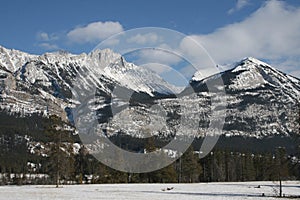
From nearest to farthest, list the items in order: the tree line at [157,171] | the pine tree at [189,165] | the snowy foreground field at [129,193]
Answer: the snowy foreground field at [129,193]
the tree line at [157,171]
the pine tree at [189,165]

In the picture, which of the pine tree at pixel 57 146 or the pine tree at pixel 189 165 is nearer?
the pine tree at pixel 57 146

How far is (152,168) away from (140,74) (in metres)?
57.9

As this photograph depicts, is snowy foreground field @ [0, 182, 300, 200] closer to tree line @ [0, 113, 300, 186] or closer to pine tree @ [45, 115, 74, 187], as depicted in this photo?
tree line @ [0, 113, 300, 186]

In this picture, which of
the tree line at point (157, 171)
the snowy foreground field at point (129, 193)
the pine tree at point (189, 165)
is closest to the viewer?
the snowy foreground field at point (129, 193)

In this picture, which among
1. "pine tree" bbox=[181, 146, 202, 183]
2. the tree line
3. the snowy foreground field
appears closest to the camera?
the snowy foreground field

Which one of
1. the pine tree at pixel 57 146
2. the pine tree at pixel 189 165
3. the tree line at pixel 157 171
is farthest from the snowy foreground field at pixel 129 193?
the pine tree at pixel 189 165

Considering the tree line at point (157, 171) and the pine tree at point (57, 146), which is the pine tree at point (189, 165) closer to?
the tree line at point (157, 171)

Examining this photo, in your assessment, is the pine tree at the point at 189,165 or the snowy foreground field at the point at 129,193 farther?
the pine tree at the point at 189,165

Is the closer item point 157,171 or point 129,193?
point 129,193

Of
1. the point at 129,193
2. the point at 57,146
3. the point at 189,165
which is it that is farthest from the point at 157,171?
the point at 129,193

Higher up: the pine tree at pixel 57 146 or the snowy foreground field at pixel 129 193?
the pine tree at pixel 57 146

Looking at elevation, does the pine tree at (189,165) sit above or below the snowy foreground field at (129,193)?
above

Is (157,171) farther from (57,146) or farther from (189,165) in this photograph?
(57,146)

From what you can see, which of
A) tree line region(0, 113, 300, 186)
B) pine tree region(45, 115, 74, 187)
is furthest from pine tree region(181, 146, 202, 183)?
pine tree region(45, 115, 74, 187)
